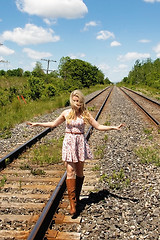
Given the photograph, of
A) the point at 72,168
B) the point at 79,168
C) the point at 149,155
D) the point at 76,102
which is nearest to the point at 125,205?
the point at 79,168

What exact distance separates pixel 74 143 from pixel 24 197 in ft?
4.82

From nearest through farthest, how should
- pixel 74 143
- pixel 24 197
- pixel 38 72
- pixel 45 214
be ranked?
pixel 45 214
pixel 74 143
pixel 24 197
pixel 38 72

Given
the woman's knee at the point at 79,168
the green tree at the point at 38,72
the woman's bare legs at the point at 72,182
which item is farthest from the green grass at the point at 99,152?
the green tree at the point at 38,72

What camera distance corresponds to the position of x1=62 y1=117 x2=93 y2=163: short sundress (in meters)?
3.91

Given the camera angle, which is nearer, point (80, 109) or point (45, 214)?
point (45, 214)

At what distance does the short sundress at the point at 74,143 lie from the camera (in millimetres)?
3907

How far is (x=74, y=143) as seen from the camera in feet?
12.9

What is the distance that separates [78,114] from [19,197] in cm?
186

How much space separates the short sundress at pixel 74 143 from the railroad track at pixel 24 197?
0.75m

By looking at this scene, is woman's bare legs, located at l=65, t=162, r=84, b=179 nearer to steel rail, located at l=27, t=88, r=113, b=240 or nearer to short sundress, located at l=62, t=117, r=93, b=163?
A: short sundress, located at l=62, t=117, r=93, b=163

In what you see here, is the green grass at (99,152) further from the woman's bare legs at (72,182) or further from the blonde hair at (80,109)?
the blonde hair at (80,109)

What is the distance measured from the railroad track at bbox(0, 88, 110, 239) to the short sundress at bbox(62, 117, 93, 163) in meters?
0.75

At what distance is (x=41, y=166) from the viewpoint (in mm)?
6125

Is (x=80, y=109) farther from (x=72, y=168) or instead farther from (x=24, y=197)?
(x=24, y=197)
